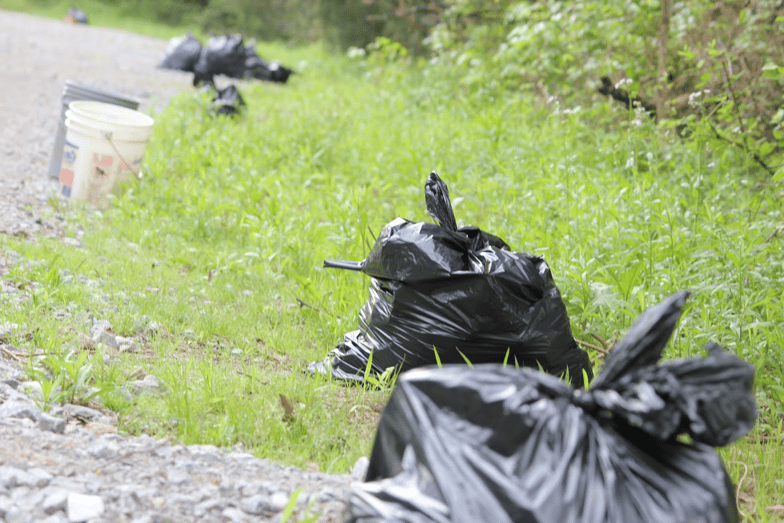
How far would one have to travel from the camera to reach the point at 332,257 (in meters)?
3.55

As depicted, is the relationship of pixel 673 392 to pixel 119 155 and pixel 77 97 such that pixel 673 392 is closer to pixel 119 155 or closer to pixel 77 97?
pixel 119 155

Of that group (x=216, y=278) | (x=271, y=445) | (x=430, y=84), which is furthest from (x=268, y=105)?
(x=271, y=445)

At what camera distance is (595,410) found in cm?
134

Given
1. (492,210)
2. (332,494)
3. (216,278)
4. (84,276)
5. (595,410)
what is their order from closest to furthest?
(595,410)
(332,494)
(84,276)
(216,278)
(492,210)

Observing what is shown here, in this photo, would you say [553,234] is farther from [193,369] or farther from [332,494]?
[332,494]

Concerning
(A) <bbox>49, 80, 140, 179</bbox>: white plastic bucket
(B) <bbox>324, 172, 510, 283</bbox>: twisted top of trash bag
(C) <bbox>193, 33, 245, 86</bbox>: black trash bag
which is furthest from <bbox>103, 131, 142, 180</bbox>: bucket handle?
(C) <bbox>193, 33, 245, 86</bbox>: black trash bag

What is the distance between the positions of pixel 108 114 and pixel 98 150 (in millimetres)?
401

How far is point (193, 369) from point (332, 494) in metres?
0.93

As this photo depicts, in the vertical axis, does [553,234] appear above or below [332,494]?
above

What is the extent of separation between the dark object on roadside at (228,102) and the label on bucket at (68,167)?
2480 mm

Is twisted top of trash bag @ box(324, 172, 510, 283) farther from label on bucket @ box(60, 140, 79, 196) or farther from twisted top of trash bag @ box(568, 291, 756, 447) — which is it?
label on bucket @ box(60, 140, 79, 196)

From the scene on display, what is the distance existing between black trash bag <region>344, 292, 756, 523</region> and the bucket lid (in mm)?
3539

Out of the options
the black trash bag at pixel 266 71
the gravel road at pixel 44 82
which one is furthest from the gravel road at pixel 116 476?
the black trash bag at pixel 266 71

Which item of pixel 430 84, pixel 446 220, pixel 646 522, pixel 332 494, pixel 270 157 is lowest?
pixel 332 494
